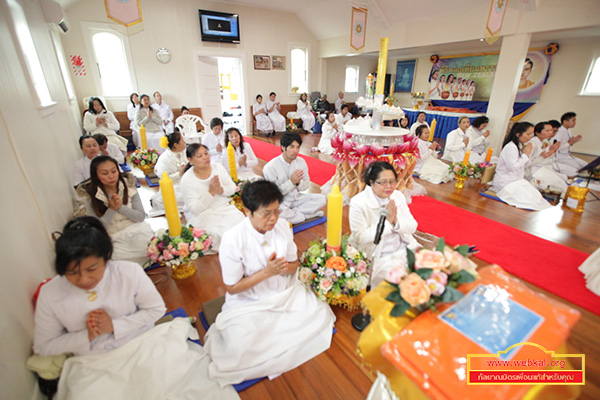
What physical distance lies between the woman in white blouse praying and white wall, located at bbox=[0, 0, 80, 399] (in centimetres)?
15

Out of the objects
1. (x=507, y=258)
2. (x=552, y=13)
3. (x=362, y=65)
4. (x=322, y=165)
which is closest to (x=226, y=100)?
(x=362, y=65)

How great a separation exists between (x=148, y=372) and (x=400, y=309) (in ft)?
4.60

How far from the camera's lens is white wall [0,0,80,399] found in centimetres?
137

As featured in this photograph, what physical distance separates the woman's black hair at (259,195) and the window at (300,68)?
10.6 metres

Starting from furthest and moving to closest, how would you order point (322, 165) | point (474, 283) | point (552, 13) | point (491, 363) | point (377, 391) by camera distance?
point (322, 165)
point (552, 13)
point (377, 391)
point (474, 283)
point (491, 363)

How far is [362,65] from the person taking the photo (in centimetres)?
1368

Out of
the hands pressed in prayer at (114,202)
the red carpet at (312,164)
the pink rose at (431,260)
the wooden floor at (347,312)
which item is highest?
the pink rose at (431,260)

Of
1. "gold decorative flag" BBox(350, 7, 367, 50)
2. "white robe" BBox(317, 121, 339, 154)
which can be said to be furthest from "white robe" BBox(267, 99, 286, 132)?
"gold decorative flag" BBox(350, 7, 367, 50)

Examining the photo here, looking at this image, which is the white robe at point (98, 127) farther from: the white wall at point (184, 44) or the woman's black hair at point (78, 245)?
the woman's black hair at point (78, 245)

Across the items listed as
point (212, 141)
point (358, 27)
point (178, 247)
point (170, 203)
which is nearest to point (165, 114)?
point (212, 141)

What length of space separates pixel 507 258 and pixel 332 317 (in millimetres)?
→ 2188

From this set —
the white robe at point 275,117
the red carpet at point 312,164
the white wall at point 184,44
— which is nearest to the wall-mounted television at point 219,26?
the white wall at point 184,44

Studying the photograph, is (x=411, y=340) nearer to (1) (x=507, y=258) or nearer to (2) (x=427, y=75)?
(1) (x=507, y=258)

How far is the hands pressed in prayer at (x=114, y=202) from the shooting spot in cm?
256
